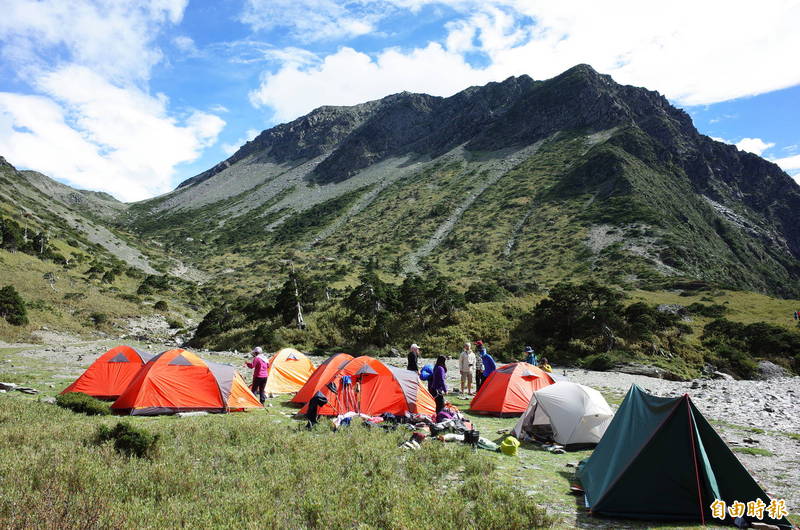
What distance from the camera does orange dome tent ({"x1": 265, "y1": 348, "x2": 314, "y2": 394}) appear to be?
15.6 m

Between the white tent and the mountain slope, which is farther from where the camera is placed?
the mountain slope

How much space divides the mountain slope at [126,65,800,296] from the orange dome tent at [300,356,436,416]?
131 ft

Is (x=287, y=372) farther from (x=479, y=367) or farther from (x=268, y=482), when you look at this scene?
(x=268, y=482)

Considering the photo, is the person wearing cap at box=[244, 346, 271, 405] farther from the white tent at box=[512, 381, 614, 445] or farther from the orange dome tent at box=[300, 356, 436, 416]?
the white tent at box=[512, 381, 614, 445]

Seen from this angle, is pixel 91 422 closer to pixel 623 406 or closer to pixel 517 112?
pixel 623 406

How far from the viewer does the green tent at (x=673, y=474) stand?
18.4ft

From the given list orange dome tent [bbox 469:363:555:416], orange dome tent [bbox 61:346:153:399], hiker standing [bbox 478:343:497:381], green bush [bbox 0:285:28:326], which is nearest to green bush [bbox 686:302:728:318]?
hiker standing [bbox 478:343:497:381]

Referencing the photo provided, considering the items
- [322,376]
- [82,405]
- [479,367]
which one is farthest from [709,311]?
[82,405]

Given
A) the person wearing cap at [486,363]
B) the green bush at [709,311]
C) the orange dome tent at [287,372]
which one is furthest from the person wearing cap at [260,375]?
the green bush at [709,311]

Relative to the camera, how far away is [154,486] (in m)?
5.79

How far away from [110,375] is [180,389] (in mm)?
3256

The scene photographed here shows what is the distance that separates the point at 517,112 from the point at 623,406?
145027mm

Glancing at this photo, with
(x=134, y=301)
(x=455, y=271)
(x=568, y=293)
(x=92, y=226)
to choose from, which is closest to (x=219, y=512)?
(x=568, y=293)

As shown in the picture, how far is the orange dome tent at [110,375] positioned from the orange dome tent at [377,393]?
5.80m
